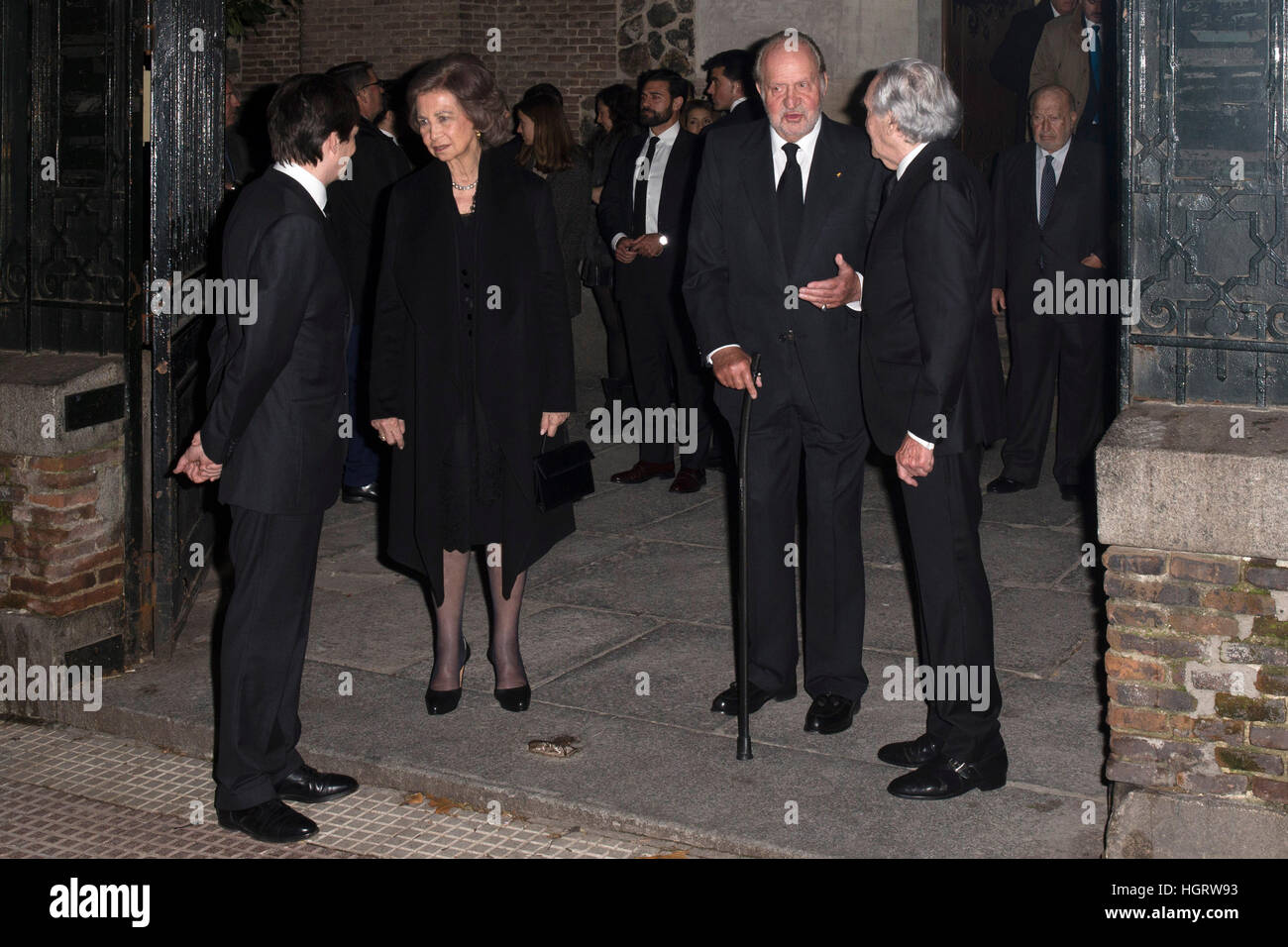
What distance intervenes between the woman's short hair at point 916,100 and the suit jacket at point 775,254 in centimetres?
54

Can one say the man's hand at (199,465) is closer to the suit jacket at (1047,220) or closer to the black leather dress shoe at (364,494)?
the black leather dress shoe at (364,494)

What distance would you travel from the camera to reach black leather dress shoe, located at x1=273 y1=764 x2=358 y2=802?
5020mm

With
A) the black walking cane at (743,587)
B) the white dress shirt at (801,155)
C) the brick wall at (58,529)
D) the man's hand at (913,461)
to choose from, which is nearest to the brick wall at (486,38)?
the brick wall at (58,529)

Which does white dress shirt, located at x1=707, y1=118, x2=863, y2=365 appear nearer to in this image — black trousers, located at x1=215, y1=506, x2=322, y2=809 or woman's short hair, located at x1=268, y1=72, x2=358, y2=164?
woman's short hair, located at x1=268, y1=72, x2=358, y2=164

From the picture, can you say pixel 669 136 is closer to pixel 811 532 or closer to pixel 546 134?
pixel 546 134

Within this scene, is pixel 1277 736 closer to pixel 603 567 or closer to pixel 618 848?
pixel 618 848

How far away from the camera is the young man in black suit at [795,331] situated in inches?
207

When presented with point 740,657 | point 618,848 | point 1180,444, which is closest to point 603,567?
point 740,657

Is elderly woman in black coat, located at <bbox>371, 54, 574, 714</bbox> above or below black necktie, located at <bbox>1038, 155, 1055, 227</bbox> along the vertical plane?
below

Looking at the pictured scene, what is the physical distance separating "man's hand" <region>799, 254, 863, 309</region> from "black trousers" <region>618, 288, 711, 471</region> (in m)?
4.01

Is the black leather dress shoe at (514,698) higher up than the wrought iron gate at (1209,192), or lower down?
lower down

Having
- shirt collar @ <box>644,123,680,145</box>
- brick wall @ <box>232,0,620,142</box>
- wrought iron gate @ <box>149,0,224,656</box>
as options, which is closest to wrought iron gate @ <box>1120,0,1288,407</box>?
wrought iron gate @ <box>149,0,224,656</box>

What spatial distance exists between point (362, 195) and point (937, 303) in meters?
4.57

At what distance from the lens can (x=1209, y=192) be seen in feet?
13.9
